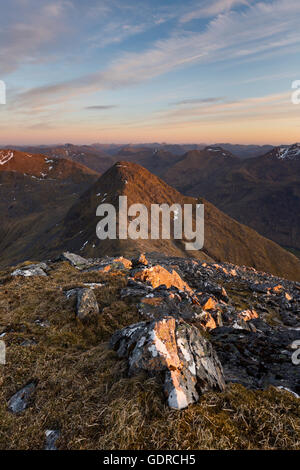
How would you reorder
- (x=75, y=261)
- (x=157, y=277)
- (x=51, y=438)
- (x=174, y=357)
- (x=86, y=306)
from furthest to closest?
(x=75, y=261)
(x=157, y=277)
(x=86, y=306)
(x=174, y=357)
(x=51, y=438)

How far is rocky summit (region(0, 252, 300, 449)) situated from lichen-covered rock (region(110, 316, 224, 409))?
0.12 ft

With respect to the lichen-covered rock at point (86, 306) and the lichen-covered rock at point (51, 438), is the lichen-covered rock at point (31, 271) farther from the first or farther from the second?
the lichen-covered rock at point (51, 438)

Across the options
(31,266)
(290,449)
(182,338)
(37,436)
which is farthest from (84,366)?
(31,266)

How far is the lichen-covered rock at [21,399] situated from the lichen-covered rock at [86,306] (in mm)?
5040

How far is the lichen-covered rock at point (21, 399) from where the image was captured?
6.77 metres

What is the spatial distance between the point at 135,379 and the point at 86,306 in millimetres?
6942

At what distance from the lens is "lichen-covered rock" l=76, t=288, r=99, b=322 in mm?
12555

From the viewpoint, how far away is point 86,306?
13.0 metres

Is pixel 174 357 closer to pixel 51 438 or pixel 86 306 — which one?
pixel 51 438

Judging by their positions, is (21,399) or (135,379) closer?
(135,379)

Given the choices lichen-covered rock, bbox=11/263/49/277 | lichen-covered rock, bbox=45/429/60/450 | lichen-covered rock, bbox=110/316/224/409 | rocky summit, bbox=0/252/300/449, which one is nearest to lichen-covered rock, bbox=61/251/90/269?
lichen-covered rock, bbox=11/263/49/277

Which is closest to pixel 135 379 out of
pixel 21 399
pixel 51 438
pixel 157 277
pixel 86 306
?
pixel 51 438

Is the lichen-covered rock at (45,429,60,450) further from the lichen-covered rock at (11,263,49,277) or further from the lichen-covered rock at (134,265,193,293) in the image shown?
the lichen-covered rock at (11,263,49,277)

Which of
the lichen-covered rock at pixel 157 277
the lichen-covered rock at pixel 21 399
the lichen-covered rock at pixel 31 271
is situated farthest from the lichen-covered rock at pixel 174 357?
the lichen-covered rock at pixel 31 271
